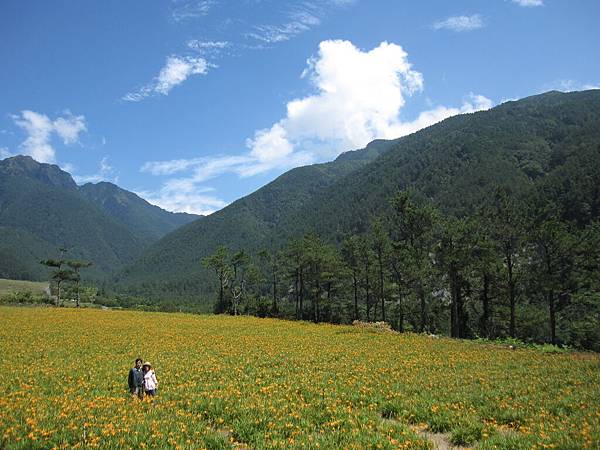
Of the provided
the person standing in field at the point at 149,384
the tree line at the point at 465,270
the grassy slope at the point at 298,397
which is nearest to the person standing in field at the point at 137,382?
the person standing in field at the point at 149,384

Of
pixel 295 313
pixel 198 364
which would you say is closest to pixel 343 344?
pixel 198 364

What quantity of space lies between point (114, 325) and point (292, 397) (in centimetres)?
3013

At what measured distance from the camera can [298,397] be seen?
1320cm

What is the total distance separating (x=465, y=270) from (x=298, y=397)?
3350 cm

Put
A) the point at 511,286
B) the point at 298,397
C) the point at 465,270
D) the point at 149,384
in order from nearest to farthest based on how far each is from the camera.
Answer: the point at 298,397 < the point at 149,384 < the point at 511,286 < the point at 465,270

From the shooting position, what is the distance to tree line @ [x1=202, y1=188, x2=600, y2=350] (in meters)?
37.2

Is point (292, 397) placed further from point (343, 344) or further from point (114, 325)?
point (114, 325)

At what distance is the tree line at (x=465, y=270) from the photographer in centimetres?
3722

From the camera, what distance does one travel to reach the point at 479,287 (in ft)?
149

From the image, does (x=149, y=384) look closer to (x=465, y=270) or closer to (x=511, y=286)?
(x=511, y=286)

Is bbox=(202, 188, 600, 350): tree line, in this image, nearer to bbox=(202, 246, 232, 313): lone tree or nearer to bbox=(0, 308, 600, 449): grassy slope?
bbox=(202, 246, 232, 313): lone tree

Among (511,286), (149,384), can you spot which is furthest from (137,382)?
(511,286)

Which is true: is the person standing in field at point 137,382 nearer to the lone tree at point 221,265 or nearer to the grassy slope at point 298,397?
the grassy slope at point 298,397

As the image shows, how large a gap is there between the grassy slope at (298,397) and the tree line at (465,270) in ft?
51.2
